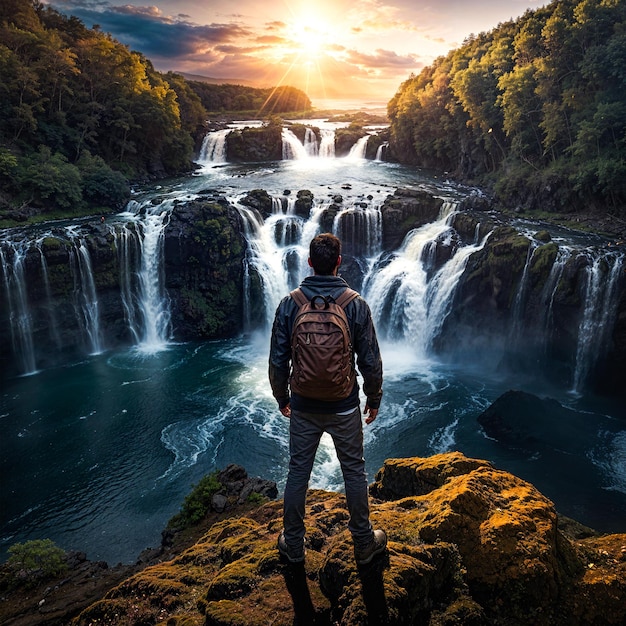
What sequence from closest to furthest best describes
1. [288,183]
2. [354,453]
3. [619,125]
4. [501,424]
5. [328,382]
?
[328,382], [354,453], [501,424], [619,125], [288,183]

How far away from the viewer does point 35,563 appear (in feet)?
29.7

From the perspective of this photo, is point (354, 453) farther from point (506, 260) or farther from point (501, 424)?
point (506, 260)

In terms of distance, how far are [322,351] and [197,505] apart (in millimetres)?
8308

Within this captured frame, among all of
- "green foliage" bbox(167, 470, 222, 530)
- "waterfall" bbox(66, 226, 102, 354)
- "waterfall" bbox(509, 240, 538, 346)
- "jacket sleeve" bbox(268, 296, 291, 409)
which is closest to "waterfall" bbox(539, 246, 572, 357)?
"waterfall" bbox(509, 240, 538, 346)

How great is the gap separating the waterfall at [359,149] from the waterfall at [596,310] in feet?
121

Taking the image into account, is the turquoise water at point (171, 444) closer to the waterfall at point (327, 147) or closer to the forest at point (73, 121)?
the forest at point (73, 121)

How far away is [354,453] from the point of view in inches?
166

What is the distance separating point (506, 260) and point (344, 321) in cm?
1987

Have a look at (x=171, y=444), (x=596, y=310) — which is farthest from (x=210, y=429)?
(x=596, y=310)

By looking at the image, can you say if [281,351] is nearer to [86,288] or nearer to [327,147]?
[86,288]

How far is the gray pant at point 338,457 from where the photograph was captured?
163 inches

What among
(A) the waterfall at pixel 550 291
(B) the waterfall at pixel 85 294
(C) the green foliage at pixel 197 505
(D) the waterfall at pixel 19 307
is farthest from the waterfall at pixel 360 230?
(C) the green foliage at pixel 197 505

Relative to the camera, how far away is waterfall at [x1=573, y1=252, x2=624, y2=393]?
60.4 feet

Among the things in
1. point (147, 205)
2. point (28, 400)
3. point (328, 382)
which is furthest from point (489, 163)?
point (328, 382)
